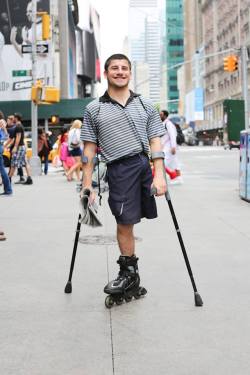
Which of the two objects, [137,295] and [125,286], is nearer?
[125,286]

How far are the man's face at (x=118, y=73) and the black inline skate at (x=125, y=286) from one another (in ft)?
4.25

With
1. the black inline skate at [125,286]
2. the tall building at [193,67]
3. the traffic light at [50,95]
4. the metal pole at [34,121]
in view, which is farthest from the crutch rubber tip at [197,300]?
the tall building at [193,67]

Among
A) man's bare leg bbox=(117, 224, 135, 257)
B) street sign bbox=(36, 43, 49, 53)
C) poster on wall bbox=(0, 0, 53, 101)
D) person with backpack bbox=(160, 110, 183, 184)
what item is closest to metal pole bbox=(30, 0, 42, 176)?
street sign bbox=(36, 43, 49, 53)

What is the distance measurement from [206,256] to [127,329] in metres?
2.59

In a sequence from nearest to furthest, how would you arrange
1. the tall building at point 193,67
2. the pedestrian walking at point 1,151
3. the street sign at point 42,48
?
1. the pedestrian walking at point 1,151
2. the street sign at point 42,48
3. the tall building at point 193,67

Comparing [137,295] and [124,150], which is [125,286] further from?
[124,150]

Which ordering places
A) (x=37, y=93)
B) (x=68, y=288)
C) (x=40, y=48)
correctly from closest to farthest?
1. (x=68, y=288)
2. (x=37, y=93)
3. (x=40, y=48)

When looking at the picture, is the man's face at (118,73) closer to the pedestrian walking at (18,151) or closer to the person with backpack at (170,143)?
the person with backpack at (170,143)

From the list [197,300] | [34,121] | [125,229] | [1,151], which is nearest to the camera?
[197,300]

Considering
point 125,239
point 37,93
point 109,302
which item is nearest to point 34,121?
point 37,93

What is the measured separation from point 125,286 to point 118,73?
5.08 ft

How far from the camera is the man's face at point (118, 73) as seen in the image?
467 cm

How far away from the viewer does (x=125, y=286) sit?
15.5ft

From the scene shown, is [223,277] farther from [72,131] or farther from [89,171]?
[72,131]
